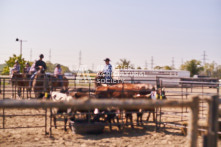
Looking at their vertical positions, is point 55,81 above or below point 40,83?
above

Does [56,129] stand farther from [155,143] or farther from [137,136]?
[155,143]

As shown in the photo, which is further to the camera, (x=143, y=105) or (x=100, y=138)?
(x=100, y=138)

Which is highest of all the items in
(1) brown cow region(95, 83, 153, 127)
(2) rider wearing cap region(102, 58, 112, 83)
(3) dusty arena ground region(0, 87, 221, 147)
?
(2) rider wearing cap region(102, 58, 112, 83)

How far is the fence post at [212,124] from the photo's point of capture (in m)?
2.02

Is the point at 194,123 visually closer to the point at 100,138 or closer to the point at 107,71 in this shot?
Result: the point at 100,138

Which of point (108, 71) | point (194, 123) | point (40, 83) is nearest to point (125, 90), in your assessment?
point (108, 71)

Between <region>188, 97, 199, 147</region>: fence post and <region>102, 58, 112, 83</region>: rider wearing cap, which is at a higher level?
<region>102, 58, 112, 83</region>: rider wearing cap

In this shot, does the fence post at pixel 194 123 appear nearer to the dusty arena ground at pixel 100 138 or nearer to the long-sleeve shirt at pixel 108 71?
the dusty arena ground at pixel 100 138

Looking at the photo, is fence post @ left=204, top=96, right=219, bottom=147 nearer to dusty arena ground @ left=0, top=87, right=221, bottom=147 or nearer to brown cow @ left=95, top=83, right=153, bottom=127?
dusty arena ground @ left=0, top=87, right=221, bottom=147

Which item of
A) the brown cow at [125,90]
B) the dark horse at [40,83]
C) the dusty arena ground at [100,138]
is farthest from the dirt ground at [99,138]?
the dark horse at [40,83]

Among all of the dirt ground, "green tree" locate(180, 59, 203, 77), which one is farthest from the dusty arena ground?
Result: "green tree" locate(180, 59, 203, 77)

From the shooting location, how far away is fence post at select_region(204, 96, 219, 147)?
2.02 meters

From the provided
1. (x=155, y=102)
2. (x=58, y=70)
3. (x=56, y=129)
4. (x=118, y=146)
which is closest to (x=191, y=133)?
(x=155, y=102)

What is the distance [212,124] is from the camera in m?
2.03
